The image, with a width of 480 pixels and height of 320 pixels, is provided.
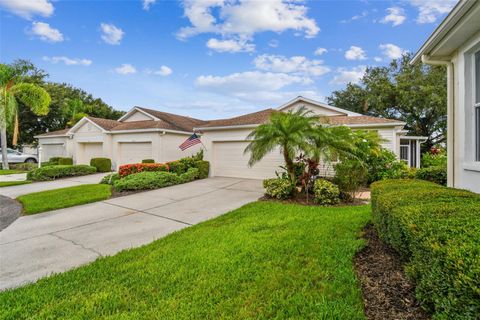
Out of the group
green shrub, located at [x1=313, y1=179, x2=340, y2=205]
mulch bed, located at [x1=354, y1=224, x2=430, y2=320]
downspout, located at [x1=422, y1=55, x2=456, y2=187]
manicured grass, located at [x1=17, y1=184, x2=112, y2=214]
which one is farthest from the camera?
manicured grass, located at [x1=17, y1=184, x2=112, y2=214]

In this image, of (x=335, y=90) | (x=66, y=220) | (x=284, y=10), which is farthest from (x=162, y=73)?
(x=335, y=90)

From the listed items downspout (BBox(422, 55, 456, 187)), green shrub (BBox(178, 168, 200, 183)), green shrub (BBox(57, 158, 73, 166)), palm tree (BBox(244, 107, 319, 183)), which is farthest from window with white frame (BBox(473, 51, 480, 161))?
green shrub (BBox(57, 158, 73, 166))

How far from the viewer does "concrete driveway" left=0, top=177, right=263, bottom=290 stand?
3.93m

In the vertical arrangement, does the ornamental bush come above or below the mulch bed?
above

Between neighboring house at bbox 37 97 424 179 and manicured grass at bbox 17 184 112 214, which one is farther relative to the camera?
neighboring house at bbox 37 97 424 179

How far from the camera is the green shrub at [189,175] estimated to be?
1222 centimetres

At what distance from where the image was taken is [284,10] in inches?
350

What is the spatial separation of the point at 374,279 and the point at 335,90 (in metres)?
30.2

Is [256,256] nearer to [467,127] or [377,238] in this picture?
[377,238]

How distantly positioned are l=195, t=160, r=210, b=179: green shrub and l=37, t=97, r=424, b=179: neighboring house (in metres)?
0.45

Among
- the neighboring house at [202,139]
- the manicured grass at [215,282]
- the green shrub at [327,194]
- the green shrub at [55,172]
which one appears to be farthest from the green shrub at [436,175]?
the green shrub at [55,172]

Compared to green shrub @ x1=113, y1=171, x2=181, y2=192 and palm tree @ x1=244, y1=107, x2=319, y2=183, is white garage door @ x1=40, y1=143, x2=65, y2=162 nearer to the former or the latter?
green shrub @ x1=113, y1=171, x2=181, y2=192

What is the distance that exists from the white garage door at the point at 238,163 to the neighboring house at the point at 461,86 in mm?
8270

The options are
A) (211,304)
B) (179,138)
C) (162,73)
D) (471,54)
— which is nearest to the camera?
(211,304)
